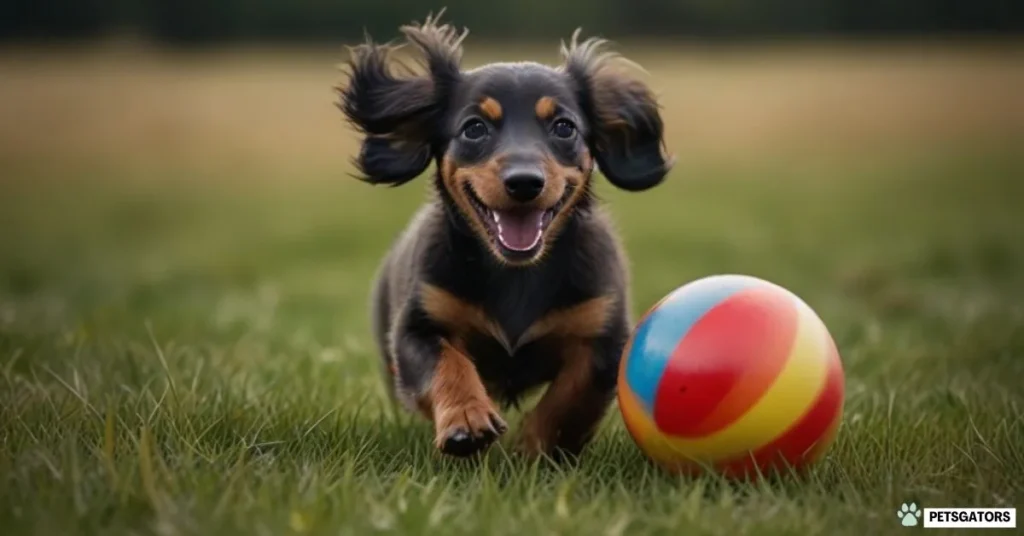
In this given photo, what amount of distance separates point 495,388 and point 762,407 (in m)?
1.04

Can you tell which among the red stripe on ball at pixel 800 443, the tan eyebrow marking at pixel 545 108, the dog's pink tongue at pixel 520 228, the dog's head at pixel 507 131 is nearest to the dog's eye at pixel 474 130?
the dog's head at pixel 507 131

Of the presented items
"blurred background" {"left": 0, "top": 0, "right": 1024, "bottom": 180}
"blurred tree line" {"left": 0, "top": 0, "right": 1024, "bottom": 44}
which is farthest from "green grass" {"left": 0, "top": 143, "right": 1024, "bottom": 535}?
"blurred tree line" {"left": 0, "top": 0, "right": 1024, "bottom": 44}

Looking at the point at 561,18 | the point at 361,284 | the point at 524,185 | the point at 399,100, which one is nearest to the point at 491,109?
the point at 524,185

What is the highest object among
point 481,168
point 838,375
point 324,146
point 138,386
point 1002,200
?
point 481,168

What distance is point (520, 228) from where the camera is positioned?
139 inches

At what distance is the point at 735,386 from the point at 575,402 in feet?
2.21

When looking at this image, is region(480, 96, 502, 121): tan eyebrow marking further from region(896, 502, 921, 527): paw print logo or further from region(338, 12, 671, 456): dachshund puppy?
region(896, 502, 921, 527): paw print logo

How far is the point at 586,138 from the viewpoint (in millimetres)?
3932

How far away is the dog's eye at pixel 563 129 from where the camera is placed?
3723 millimetres

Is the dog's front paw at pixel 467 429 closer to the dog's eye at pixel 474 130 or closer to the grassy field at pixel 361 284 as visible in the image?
the grassy field at pixel 361 284

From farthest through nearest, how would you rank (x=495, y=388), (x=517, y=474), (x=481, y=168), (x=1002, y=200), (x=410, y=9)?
(x=410, y=9)
(x=1002, y=200)
(x=495, y=388)
(x=481, y=168)
(x=517, y=474)

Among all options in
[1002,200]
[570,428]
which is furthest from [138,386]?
[1002,200]

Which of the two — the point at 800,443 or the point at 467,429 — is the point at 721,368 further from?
the point at 467,429

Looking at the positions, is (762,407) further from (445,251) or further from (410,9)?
(410,9)
